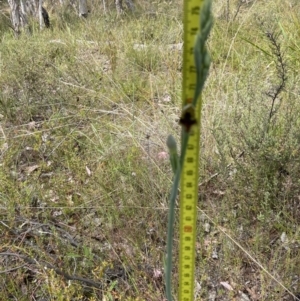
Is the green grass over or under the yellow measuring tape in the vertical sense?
under

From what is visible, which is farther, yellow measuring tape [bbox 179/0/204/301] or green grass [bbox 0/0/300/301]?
green grass [bbox 0/0/300/301]

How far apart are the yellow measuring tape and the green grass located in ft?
1.49

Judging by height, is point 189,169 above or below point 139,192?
above

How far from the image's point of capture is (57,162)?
7.64 feet

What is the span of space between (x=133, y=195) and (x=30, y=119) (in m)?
1.40

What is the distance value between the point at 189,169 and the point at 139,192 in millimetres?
1067

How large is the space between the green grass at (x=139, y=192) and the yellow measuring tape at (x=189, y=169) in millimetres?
455

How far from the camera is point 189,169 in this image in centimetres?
89

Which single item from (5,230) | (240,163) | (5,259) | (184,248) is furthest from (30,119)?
(184,248)

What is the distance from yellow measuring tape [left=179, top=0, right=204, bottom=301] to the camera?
29.6 inches

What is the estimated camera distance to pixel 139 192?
1926 mm

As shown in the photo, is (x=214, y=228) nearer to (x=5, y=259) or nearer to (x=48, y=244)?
(x=48, y=244)

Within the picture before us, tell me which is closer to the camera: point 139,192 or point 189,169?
point 189,169

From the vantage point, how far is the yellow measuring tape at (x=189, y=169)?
0.75 m
